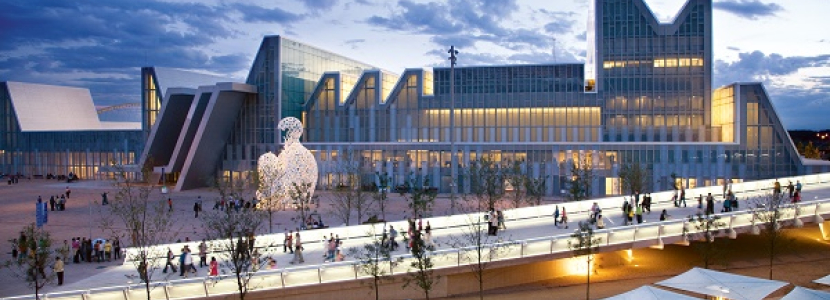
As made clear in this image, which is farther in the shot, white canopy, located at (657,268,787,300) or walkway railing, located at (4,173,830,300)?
walkway railing, located at (4,173,830,300)

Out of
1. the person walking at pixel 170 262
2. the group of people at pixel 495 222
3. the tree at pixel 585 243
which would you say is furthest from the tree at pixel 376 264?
the person walking at pixel 170 262

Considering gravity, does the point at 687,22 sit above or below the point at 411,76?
above

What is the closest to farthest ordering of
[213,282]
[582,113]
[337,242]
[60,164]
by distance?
[213,282], [337,242], [582,113], [60,164]

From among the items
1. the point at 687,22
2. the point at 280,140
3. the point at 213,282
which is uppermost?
the point at 687,22

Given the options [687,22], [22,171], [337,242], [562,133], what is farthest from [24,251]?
[22,171]

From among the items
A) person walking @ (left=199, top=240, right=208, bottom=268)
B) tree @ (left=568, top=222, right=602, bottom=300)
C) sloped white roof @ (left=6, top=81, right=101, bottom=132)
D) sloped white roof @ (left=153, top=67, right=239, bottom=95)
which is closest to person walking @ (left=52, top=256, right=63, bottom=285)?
person walking @ (left=199, top=240, right=208, bottom=268)

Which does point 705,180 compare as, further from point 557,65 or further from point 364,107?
point 364,107

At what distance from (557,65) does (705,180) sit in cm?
1778

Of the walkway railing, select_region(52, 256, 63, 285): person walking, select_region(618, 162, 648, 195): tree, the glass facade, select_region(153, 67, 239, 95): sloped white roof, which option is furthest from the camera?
select_region(153, 67, 239, 95): sloped white roof

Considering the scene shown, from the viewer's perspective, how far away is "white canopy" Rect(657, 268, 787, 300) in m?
20.0

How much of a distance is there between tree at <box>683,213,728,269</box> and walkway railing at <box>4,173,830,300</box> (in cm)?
32

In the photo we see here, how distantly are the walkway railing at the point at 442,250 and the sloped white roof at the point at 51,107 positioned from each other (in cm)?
8305

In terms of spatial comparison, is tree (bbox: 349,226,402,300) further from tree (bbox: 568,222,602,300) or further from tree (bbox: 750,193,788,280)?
tree (bbox: 750,193,788,280)

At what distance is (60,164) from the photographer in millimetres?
91312
